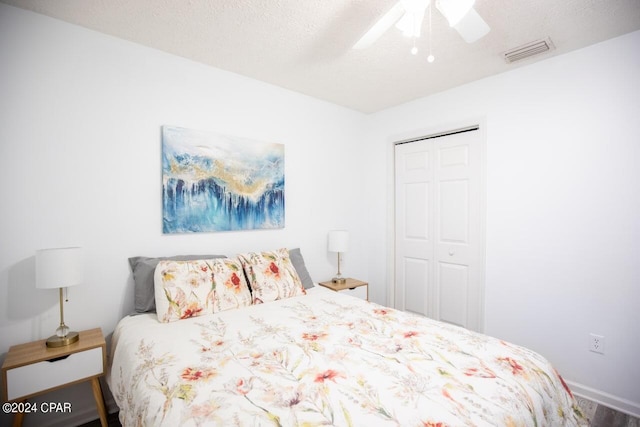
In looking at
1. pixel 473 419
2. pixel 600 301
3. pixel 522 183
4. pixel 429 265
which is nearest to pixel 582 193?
pixel 522 183

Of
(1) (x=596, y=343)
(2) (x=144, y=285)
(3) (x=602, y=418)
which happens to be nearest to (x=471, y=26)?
(1) (x=596, y=343)

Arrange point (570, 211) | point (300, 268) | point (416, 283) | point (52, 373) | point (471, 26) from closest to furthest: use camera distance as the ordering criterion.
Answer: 1. point (471, 26)
2. point (52, 373)
3. point (570, 211)
4. point (300, 268)
5. point (416, 283)

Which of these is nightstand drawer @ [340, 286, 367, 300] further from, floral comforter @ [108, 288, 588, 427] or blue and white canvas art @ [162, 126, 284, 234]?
floral comforter @ [108, 288, 588, 427]

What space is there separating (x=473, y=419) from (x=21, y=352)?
2221 mm

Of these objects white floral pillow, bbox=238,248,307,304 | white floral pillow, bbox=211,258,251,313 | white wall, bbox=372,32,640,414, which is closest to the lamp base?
white floral pillow, bbox=211,258,251,313

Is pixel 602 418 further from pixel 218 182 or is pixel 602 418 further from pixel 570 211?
pixel 218 182

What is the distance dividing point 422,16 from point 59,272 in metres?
2.35

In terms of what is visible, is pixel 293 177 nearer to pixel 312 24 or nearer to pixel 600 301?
pixel 312 24

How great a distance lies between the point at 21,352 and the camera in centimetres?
165

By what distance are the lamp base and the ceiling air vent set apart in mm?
3452

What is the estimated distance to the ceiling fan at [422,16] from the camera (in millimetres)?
1314

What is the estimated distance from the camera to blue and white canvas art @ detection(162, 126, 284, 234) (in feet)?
7.68

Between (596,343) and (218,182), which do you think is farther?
(218,182)

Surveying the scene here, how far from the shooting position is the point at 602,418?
2.01 metres
